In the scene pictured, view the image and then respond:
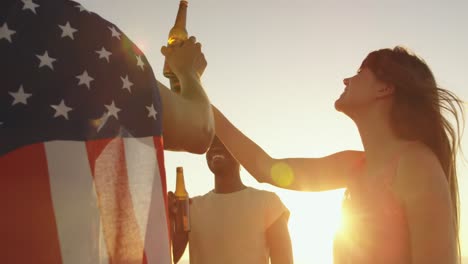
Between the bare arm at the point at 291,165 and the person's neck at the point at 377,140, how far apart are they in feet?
0.77

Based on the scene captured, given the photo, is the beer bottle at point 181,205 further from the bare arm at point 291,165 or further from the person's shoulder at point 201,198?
the bare arm at point 291,165

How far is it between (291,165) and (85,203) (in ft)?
7.72

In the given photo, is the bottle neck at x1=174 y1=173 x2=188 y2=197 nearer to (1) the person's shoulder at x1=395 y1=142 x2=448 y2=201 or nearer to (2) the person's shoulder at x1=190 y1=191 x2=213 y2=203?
(2) the person's shoulder at x1=190 y1=191 x2=213 y2=203

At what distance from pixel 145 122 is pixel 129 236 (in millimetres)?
372

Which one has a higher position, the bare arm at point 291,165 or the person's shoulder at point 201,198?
the bare arm at point 291,165

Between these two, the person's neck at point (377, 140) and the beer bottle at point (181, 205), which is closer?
the person's neck at point (377, 140)

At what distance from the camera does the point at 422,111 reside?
10.2 ft

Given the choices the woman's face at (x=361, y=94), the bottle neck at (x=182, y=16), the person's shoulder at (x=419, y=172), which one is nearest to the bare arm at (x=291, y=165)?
the woman's face at (x=361, y=94)

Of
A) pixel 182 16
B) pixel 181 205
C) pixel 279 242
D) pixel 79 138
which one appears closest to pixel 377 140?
pixel 182 16

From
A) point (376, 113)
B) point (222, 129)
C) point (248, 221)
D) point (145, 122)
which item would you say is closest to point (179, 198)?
point (248, 221)

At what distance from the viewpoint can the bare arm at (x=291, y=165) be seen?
353cm

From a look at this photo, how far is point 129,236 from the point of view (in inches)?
62.1

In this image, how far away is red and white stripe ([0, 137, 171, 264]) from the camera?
1384mm

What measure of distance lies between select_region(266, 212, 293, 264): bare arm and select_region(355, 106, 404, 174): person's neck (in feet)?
8.05
